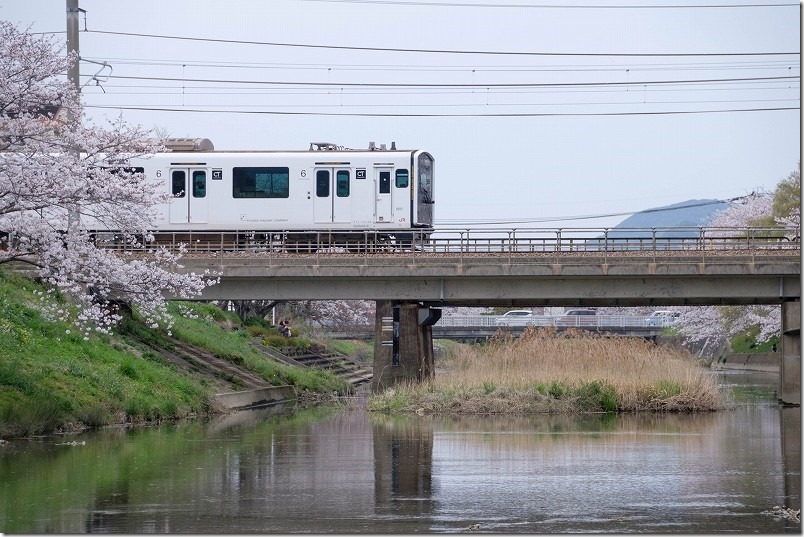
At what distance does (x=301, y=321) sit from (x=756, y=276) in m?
39.9

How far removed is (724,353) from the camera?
75812 millimetres

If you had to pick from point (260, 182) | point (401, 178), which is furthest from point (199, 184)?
point (401, 178)

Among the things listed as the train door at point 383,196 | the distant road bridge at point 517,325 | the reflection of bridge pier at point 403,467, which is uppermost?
the train door at point 383,196

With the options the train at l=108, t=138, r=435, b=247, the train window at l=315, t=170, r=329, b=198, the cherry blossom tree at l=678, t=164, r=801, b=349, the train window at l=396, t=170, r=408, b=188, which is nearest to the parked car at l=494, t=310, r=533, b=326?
the cherry blossom tree at l=678, t=164, r=801, b=349

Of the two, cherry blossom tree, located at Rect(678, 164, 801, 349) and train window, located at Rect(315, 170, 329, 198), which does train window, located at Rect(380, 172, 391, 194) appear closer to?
train window, located at Rect(315, 170, 329, 198)

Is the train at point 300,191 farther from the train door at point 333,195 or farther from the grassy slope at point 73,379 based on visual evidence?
the grassy slope at point 73,379

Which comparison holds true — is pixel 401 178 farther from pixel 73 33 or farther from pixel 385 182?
pixel 73 33

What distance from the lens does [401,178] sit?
37.2 meters

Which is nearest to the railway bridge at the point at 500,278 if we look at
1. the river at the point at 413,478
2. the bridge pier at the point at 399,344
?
the bridge pier at the point at 399,344

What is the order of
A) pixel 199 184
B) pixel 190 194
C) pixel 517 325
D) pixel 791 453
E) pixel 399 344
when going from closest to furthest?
pixel 791 453 < pixel 399 344 < pixel 199 184 < pixel 190 194 < pixel 517 325

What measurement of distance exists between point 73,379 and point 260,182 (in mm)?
13117

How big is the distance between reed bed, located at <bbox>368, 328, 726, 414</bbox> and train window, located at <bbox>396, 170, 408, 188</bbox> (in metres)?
7.78

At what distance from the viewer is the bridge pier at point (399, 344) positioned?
117 feet

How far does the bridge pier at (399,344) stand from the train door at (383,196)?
2906 mm
